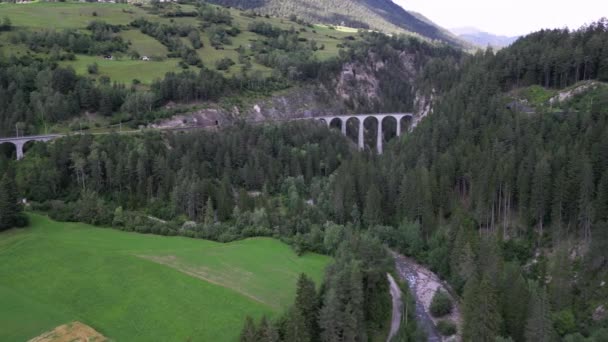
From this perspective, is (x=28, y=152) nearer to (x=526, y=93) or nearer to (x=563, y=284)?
(x=563, y=284)

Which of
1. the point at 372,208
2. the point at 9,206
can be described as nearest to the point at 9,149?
the point at 9,206

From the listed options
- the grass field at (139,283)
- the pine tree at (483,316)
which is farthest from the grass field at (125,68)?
the pine tree at (483,316)

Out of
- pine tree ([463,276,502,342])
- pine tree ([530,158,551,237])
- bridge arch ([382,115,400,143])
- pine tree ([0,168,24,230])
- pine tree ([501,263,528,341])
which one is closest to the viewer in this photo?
pine tree ([463,276,502,342])

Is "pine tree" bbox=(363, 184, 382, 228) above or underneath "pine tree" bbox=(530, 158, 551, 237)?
underneath

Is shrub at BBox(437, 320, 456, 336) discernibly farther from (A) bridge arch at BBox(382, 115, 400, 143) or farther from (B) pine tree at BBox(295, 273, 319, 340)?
(A) bridge arch at BBox(382, 115, 400, 143)

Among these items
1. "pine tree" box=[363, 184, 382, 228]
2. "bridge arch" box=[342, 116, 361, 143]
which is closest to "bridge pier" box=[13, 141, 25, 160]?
"pine tree" box=[363, 184, 382, 228]
